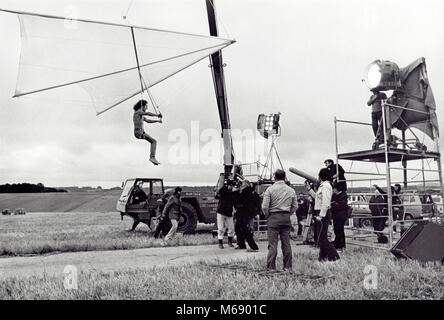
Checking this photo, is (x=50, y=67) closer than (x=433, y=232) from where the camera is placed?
Yes

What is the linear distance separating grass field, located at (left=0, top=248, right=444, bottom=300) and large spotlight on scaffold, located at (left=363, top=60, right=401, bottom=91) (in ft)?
12.5

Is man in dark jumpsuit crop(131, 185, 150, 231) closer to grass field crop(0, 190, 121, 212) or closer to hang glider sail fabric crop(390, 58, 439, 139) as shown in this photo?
hang glider sail fabric crop(390, 58, 439, 139)

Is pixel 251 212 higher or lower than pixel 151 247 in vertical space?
higher

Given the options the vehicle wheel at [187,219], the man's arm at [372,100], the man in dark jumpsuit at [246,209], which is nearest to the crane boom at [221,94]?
the vehicle wheel at [187,219]

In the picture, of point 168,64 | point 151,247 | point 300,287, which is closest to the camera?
point 300,287

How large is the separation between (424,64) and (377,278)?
17.4 feet

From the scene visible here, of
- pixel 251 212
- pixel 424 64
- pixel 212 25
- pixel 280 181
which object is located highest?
pixel 212 25

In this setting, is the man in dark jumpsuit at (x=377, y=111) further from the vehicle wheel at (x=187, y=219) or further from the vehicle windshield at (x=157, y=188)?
the vehicle windshield at (x=157, y=188)

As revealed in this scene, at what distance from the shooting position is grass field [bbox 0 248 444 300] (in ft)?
Result: 17.3

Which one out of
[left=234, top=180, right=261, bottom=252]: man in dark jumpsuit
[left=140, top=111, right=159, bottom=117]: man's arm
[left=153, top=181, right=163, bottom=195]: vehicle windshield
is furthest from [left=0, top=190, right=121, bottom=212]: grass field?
[left=140, top=111, right=159, bottom=117]: man's arm

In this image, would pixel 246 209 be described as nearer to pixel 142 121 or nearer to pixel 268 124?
pixel 268 124
